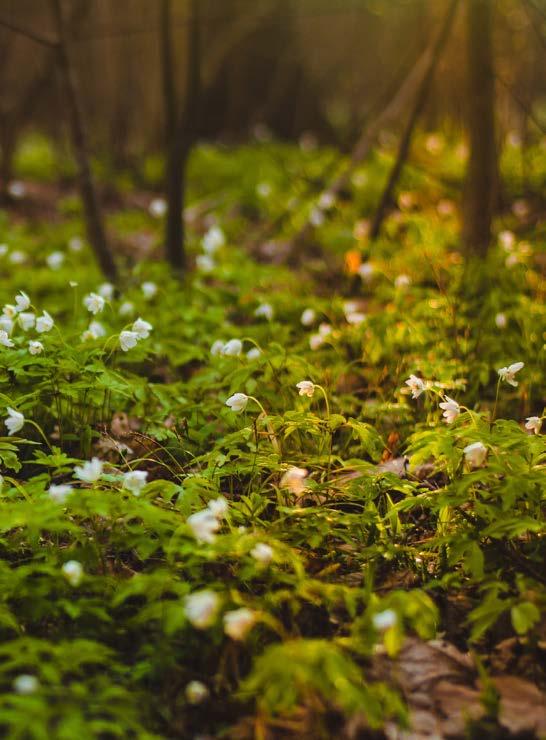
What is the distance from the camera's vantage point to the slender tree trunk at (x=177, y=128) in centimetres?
438

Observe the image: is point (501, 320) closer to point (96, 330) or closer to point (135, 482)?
point (96, 330)

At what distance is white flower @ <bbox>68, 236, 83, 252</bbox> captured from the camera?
517 cm

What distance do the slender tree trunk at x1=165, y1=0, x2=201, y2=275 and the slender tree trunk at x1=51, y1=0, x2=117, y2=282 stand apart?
1.49 feet

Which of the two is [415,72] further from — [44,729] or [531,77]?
[44,729]

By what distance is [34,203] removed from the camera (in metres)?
6.79

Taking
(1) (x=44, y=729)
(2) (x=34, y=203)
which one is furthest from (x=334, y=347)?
(2) (x=34, y=203)

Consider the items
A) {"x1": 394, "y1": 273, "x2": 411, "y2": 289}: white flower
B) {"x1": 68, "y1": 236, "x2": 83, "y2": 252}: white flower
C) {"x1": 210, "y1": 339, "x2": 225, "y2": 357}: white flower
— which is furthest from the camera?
{"x1": 68, "y1": 236, "x2": 83, "y2": 252}: white flower

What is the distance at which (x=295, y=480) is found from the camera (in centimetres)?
199

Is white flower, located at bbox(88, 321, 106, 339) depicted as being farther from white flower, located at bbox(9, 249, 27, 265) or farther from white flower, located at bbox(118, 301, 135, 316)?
white flower, located at bbox(9, 249, 27, 265)

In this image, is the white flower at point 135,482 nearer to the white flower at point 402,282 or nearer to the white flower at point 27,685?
the white flower at point 27,685

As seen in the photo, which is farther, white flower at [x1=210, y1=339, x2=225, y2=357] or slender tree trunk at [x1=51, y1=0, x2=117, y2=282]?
slender tree trunk at [x1=51, y1=0, x2=117, y2=282]

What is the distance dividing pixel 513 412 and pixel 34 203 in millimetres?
5330

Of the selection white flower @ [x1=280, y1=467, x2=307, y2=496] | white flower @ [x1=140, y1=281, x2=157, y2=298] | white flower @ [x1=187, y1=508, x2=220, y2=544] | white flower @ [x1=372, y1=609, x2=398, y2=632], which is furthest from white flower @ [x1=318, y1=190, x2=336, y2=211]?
white flower @ [x1=372, y1=609, x2=398, y2=632]

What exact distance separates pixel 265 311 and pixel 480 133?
2.03 metres
